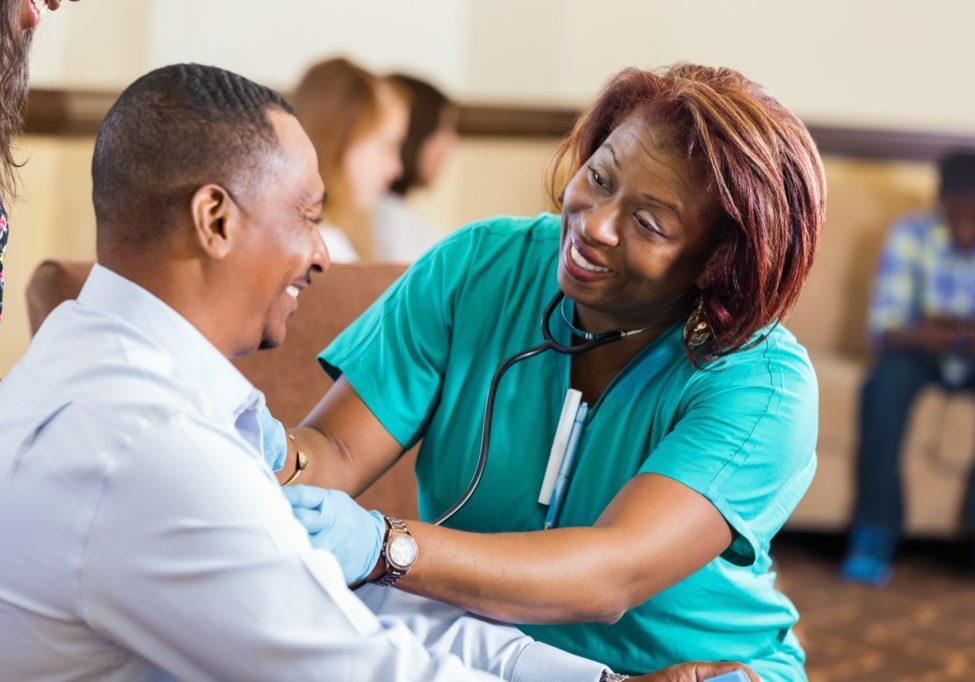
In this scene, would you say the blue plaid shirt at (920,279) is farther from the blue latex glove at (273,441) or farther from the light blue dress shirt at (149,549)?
the light blue dress shirt at (149,549)

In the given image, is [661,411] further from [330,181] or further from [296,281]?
[330,181]

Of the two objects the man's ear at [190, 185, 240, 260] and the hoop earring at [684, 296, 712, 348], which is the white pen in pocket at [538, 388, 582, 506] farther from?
the man's ear at [190, 185, 240, 260]

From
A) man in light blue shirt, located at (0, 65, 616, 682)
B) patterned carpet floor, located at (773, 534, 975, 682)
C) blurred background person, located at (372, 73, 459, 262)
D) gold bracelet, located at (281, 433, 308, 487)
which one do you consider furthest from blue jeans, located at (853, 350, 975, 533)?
man in light blue shirt, located at (0, 65, 616, 682)

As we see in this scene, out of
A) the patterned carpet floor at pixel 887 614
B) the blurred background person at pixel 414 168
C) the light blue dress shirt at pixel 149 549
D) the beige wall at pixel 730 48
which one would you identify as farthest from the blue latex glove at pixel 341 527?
the beige wall at pixel 730 48

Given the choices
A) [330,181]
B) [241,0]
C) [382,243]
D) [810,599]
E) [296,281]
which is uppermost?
[296,281]

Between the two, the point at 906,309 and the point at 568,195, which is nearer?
the point at 568,195

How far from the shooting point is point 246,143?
3.49ft

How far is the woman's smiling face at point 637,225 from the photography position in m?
1.42

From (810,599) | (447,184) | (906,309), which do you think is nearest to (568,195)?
(810,599)

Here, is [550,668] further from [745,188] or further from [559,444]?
[745,188]

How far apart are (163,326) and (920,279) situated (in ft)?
11.2

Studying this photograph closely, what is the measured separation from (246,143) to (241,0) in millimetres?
2971

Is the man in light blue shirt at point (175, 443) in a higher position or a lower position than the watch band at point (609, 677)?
higher

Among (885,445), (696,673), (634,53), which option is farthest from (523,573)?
(634,53)
